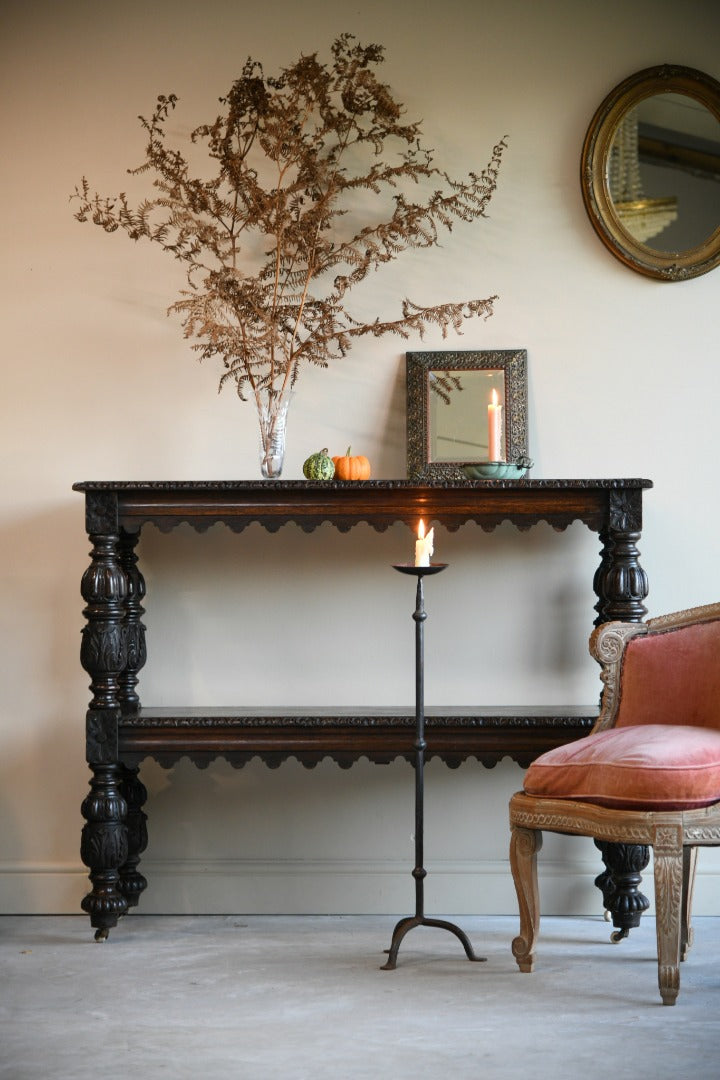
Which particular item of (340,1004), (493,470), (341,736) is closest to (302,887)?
(341,736)

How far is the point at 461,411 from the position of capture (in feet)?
11.4

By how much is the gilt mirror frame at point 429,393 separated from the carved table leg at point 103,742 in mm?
946

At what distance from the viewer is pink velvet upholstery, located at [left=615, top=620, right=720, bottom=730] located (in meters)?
2.83

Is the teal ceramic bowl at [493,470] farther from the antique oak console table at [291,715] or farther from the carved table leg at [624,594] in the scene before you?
the carved table leg at [624,594]

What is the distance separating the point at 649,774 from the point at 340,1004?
0.85 meters

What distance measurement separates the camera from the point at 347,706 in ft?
11.5

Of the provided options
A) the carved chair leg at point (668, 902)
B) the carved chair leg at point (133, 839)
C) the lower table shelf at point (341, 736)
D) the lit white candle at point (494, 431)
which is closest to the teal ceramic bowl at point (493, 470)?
the lit white candle at point (494, 431)

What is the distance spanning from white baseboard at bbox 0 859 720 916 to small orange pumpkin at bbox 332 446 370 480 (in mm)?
1159

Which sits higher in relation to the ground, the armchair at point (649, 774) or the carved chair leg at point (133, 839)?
the armchair at point (649, 774)

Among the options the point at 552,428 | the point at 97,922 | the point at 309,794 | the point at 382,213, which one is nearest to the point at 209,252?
the point at 382,213

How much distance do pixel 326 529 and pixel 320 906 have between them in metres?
1.12

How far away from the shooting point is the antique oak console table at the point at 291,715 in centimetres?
310

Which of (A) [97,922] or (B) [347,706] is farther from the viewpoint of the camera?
(B) [347,706]

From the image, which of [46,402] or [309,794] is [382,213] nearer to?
[46,402]
